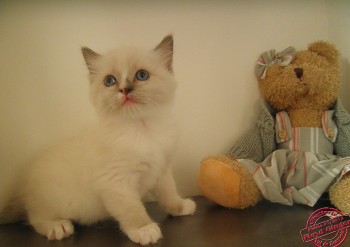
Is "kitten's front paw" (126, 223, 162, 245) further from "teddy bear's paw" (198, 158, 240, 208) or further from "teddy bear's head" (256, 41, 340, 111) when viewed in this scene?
"teddy bear's head" (256, 41, 340, 111)

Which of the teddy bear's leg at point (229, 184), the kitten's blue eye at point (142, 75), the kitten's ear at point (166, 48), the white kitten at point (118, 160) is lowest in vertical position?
the teddy bear's leg at point (229, 184)

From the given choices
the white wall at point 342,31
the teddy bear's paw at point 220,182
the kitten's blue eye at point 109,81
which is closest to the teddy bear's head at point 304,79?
the white wall at point 342,31

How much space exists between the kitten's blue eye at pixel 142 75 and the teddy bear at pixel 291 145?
0.39m

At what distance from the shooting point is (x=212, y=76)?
1.33 meters

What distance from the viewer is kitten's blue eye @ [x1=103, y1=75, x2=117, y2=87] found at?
2.94ft

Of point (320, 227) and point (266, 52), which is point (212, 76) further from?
point (320, 227)

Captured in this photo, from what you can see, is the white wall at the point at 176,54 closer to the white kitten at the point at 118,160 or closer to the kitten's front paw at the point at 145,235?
the white kitten at the point at 118,160

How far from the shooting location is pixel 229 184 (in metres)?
1.02

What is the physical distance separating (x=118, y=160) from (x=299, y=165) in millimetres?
627

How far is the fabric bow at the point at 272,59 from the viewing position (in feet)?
3.98

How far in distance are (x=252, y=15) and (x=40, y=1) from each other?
0.88 m

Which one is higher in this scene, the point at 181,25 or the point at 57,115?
the point at 181,25

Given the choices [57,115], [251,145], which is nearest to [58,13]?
[57,115]

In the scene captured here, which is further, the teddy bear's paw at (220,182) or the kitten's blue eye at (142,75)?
the teddy bear's paw at (220,182)
